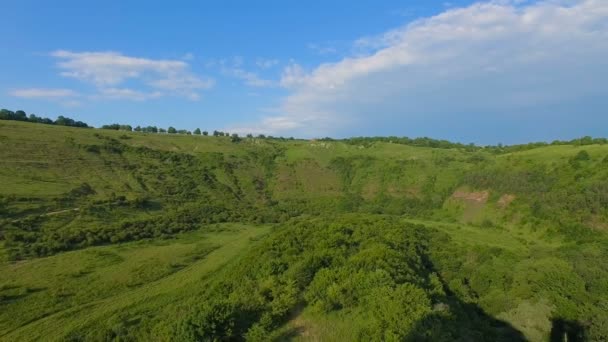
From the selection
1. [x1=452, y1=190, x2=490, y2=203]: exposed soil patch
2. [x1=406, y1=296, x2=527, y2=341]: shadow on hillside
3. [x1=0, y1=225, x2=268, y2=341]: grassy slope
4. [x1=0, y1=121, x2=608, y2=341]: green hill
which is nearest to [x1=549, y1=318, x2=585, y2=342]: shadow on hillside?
[x1=0, y1=121, x2=608, y2=341]: green hill

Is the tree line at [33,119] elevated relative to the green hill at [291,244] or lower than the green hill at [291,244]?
elevated

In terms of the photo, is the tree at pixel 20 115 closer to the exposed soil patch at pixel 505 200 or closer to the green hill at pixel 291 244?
the green hill at pixel 291 244

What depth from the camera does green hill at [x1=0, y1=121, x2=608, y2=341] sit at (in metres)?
39.4

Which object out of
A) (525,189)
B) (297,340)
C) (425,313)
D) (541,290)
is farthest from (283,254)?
(525,189)

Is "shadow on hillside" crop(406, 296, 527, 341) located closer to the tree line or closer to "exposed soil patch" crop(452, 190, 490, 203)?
"exposed soil patch" crop(452, 190, 490, 203)

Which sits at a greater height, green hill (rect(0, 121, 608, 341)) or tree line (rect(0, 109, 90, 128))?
tree line (rect(0, 109, 90, 128))

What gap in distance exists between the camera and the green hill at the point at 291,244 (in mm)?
39375

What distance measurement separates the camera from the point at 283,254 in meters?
59.2

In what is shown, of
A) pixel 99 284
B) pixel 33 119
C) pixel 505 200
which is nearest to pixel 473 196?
pixel 505 200

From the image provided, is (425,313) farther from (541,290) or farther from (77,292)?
(77,292)

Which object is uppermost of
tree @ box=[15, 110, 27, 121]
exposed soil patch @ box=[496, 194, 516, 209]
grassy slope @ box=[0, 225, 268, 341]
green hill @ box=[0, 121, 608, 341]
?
tree @ box=[15, 110, 27, 121]

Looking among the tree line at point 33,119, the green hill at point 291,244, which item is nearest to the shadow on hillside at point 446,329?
the green hill at point 291,244

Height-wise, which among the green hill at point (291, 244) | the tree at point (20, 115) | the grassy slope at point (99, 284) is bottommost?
the grassy slope at point (99, 284)

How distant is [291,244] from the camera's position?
2554 inches
